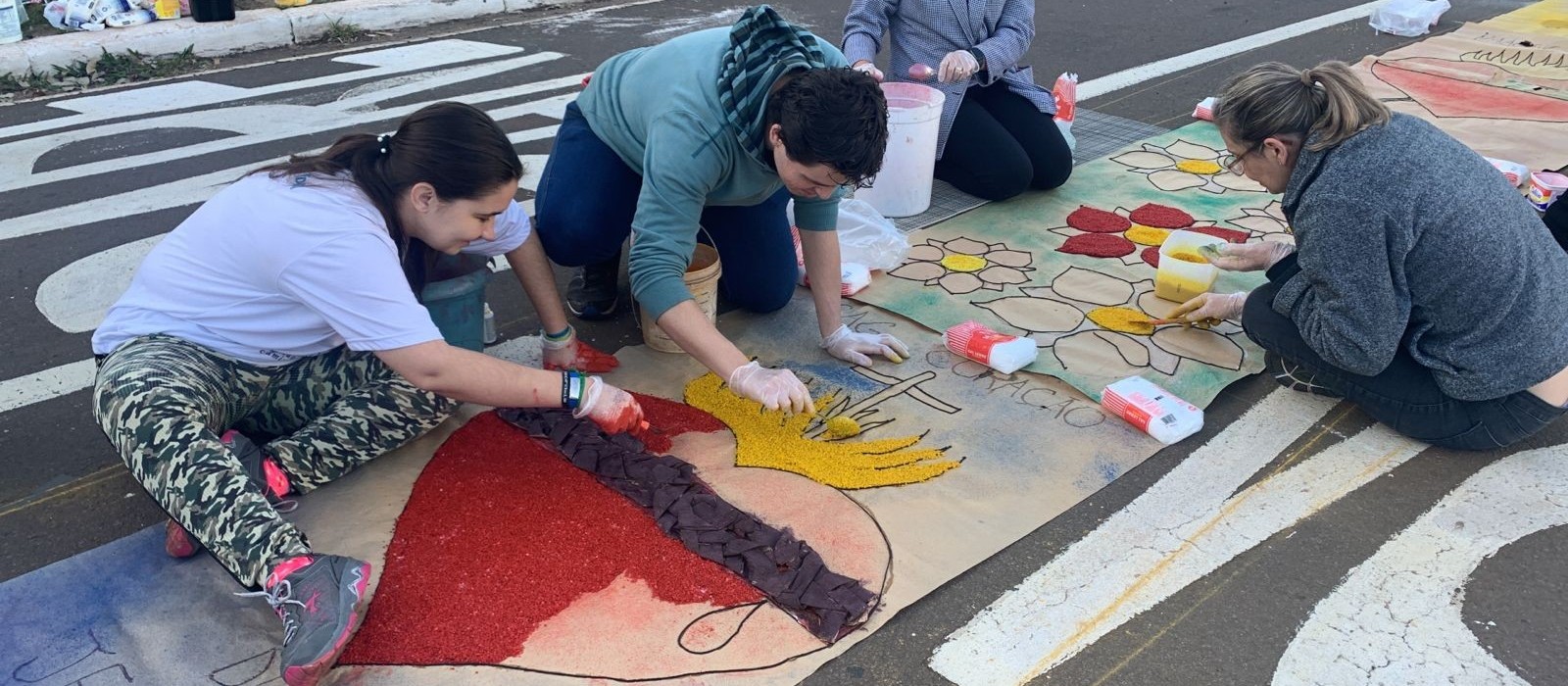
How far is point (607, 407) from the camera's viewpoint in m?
2.40

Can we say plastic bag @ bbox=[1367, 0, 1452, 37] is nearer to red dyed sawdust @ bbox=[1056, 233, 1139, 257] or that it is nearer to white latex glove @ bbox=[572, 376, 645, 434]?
red dyed sawdust @ bbox=[1056, 233, 1139, 257]

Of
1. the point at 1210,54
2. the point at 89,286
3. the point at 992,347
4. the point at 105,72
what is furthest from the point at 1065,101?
the point at 105,72

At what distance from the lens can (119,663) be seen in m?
2.05

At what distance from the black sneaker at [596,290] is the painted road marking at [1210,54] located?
11.0 feet

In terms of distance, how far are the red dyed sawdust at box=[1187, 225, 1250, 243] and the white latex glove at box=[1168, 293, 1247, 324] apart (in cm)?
80

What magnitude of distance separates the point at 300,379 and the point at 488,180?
768 mm

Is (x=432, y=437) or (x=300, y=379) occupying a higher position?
(x=300, y=379)

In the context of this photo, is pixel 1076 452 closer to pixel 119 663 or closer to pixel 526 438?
pixel 526 438

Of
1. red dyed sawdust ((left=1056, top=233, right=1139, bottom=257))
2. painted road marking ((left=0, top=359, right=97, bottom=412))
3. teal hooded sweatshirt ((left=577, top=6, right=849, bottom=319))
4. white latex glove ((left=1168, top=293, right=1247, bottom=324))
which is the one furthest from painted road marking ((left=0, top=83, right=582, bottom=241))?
white latex glove ((left=1168, top=293, right=1247, bottom=324))

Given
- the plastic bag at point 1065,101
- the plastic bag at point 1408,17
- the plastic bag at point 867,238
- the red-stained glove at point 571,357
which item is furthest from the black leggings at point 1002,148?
the plastic bag at point 1408,17

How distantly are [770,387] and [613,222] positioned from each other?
0.95m

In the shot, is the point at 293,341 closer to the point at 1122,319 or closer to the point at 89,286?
the point at 89,286

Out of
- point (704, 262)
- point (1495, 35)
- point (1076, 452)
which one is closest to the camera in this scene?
point (1076, 452)

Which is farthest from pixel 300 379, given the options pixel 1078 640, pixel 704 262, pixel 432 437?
pixel 1078 640
